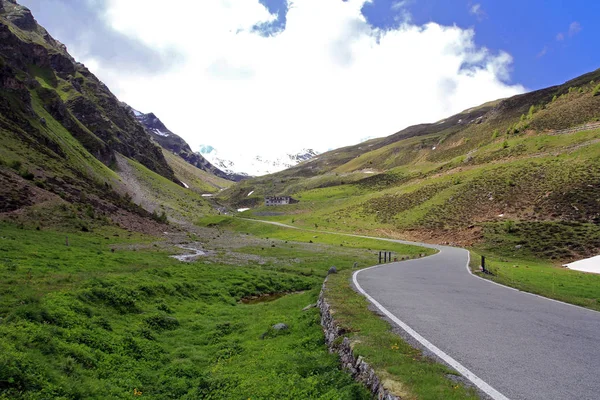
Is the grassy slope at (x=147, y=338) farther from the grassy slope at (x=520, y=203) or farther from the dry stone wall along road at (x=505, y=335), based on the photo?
the grassy slope at (x=520, y=203)

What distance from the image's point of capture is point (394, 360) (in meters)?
7.21

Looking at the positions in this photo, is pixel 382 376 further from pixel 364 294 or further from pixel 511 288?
pixel 511 288

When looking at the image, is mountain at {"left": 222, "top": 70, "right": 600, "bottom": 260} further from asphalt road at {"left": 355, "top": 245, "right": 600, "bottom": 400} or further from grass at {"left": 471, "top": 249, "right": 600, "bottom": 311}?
asphalt road at {"left": 355, "top": 245, "right": 600, "bottom": 400}

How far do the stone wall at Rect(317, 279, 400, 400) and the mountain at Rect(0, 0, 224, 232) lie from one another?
118 ft

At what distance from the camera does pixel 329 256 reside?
4403cm

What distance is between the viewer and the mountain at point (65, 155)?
40.5 metres

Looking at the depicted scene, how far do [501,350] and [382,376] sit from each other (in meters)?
3.37

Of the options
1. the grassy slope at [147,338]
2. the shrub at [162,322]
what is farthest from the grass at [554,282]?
the shrub at [162,322]

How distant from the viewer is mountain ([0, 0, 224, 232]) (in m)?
40.5

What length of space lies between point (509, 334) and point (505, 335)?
0.62ft

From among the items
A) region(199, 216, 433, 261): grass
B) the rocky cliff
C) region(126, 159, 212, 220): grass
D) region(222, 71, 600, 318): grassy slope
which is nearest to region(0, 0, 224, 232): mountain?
the rocky cliff

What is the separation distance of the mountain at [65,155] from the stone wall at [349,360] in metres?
36.0

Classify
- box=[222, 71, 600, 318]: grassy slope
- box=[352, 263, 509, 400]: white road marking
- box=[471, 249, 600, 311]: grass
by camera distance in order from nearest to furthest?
box=[352, 263, 509, 400]: white road marking
box=[471, 249, 600, 311]: grass
box=[222, 71, 600, 318]: grassy slope

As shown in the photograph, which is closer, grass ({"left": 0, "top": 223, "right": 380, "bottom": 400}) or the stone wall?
the stone wall
